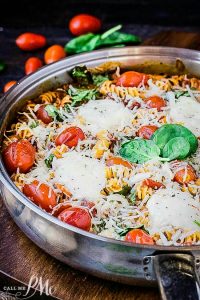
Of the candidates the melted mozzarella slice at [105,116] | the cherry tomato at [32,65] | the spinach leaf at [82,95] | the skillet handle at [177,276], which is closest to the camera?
the skillet handle at [177,276]

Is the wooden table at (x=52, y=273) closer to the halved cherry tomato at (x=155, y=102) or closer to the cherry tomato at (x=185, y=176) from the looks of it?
the cherry tomato at (x=185, y=176)

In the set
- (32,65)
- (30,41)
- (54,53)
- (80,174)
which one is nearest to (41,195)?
(80,174)

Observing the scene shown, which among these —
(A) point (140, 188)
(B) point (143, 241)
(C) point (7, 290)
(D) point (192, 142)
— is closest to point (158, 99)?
(D) point (192, 142)

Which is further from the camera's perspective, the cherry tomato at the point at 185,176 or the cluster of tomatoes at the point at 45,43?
the cluster of tomatoes at the point at 45,43

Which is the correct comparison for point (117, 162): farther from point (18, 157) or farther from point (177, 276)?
point (177, 276)

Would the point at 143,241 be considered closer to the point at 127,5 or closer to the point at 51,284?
the point at 51,284

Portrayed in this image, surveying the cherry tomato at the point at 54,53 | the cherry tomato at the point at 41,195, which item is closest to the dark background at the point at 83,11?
the cherry tomato at the point at 54,53

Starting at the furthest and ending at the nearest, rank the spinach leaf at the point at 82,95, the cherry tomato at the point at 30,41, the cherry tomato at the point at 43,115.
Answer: the cherry tomato at the point at 30,41 → the spinach leaf at the point at 82,95 → the cherry tomato at the point at 43,115
